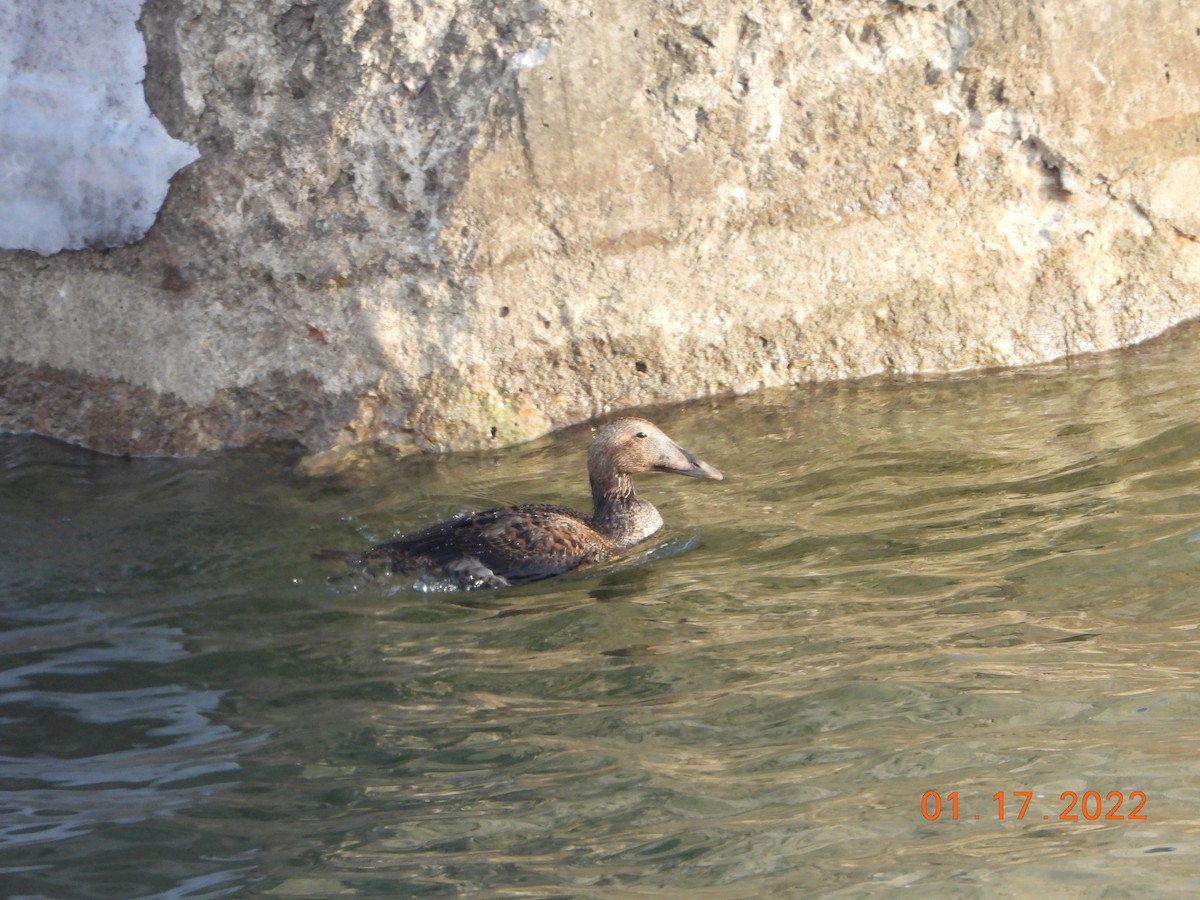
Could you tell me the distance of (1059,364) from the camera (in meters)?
8.14

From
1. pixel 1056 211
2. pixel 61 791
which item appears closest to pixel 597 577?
pixel 61 791

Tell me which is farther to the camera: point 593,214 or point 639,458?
point 593,214

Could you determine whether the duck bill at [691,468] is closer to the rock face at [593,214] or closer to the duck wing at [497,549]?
the duck wing at [497,549]

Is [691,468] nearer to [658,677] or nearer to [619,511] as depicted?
[619,511]

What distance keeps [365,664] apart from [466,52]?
3.92 metres

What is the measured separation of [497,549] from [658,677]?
1438mm

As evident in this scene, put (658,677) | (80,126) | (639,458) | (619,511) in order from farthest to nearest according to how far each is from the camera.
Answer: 1. (80,126)
2. (639,458)
3. (619,511)
4. (658,677)

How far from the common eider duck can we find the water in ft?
0.36

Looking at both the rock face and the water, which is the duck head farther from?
the rock face

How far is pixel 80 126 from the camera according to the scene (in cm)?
776

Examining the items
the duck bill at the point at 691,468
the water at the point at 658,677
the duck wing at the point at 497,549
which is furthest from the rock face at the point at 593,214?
the duck wing at the point at 497,549

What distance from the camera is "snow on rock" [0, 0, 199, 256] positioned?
306 inches

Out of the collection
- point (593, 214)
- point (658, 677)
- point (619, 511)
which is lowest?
point (658, 677)

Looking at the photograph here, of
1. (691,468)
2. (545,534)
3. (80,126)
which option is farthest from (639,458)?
(80,126)
